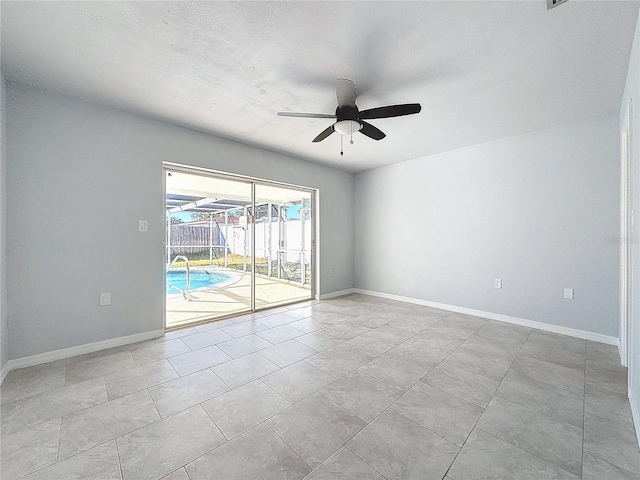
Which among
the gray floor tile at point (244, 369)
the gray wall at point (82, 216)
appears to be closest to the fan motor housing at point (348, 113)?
the gray wall at point (82, 216)

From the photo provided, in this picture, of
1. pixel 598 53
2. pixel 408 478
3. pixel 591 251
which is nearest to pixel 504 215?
pixel 591 251

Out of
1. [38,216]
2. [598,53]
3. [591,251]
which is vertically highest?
[598,53]

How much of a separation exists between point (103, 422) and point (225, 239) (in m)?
3.05

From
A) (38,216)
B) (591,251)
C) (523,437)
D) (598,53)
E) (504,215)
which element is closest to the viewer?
(523,437)

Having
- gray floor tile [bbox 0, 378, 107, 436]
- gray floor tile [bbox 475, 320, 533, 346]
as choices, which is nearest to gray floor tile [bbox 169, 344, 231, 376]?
gray floor tile [bbox 0, 378, 107, 436]

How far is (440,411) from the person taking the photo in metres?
1.83

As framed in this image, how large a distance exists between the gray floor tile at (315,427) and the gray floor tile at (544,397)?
130 cm

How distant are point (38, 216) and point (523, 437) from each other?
439 centimetres

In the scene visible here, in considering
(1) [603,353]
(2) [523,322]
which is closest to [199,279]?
(2) [523,322]

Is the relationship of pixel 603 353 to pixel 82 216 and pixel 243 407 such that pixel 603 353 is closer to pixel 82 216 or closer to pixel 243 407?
pixel 243 407

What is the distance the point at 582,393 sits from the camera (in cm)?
205

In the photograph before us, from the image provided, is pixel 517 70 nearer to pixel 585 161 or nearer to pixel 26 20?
pixel 585 161

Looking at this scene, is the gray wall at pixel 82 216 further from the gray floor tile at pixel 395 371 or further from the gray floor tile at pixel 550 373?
the gray floor tile at pixel 550 373

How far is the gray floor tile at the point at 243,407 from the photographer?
1.70 metres
